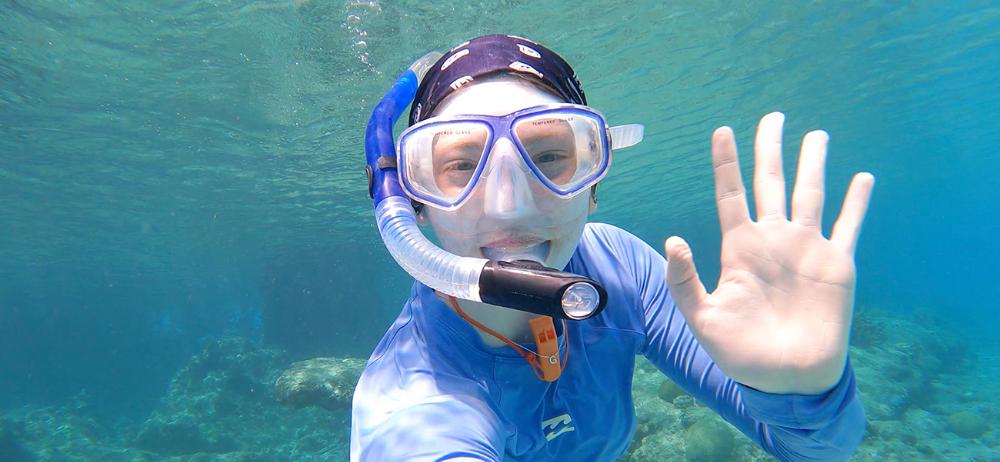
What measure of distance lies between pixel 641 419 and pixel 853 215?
10.3 meters

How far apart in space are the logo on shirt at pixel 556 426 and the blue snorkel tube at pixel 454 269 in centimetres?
87

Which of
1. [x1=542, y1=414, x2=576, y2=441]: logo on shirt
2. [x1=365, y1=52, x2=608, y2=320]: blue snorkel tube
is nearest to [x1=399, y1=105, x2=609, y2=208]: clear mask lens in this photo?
[x1=365, y1=52, x2=608, y2=320]: blue snorkel tube

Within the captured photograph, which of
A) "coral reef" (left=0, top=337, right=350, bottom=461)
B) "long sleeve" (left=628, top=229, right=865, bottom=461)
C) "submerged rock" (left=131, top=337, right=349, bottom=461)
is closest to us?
"long sleeve" (left=628, top=229, right=865, bottom=461)

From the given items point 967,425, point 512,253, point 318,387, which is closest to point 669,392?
point 967,425

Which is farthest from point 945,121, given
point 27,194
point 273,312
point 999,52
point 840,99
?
point 27,194

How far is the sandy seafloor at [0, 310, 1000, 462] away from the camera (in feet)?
34.3

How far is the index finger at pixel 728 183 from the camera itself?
5.64 ft

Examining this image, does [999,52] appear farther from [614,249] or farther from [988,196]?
[988,196]

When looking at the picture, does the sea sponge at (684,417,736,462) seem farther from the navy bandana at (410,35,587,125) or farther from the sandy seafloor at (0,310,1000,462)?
the navy bandana at (410,35,587,125)

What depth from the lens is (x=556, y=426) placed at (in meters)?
2.31

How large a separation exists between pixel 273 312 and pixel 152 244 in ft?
40.1

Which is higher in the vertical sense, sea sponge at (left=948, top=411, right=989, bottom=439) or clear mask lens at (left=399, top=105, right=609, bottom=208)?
clear mask lens at (left=399, top=105, right=609, bottom=208)

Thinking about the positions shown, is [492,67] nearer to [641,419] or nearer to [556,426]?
[556,426]

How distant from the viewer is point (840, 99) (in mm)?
20875
